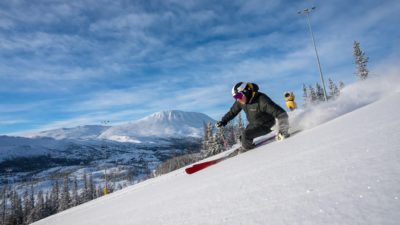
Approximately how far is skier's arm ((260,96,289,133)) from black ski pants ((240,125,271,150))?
0.65 metres

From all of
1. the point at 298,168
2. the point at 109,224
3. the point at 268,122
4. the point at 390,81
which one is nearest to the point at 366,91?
the point at 390,81

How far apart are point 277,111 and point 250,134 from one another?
3.67 ft

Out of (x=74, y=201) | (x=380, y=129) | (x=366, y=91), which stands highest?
(x=366, y=91)

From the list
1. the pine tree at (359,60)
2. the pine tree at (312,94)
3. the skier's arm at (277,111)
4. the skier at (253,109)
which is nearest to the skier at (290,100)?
the skier at (253,109)

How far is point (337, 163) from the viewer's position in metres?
2.78

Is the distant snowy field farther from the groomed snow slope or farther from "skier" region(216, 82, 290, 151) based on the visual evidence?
"skier" region(216, 82, 290, 151)

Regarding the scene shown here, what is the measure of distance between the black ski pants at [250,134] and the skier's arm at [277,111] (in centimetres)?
65

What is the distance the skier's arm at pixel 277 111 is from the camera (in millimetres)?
6859

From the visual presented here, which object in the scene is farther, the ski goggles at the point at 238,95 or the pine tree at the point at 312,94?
the pine tree at the point at 312,94

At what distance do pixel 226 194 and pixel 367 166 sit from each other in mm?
1401

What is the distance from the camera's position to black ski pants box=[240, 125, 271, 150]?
7664mm

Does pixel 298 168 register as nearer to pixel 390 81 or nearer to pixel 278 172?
pixel 278 172

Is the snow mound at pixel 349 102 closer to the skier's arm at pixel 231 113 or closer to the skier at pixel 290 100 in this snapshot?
the skier's arm at pixel 231 113

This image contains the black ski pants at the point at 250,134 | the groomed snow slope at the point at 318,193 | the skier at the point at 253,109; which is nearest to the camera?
the groomed snow slope at the point at 318,193
